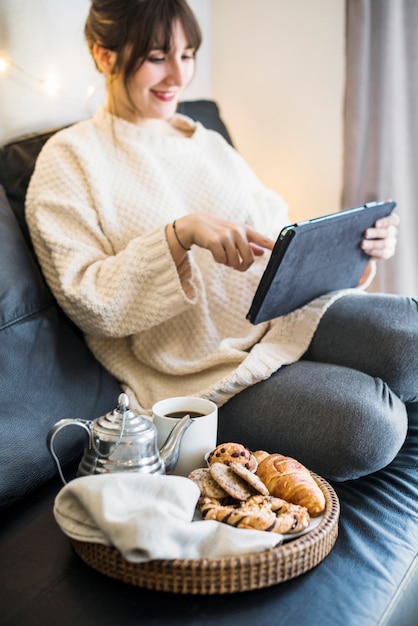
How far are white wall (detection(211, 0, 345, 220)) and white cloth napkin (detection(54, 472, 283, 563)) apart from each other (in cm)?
159

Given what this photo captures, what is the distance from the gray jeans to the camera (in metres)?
1.13

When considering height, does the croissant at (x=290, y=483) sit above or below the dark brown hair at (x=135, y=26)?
below

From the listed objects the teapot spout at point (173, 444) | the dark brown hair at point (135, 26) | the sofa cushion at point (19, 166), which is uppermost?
the dark brown hair at point (135, 26)

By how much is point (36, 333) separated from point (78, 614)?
547 mm

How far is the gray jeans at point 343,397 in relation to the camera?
113cm

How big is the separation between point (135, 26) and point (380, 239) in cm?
65

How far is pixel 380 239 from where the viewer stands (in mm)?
1509

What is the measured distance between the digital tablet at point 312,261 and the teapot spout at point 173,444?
0.34 metres

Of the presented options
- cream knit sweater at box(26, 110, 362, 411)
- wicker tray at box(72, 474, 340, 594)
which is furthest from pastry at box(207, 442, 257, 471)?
cream knit sweater at box(26, 110, 362, 411)

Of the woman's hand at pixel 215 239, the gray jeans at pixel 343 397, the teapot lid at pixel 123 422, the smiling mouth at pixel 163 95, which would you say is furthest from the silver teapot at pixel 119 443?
the smiling mouth at pixel 163 95

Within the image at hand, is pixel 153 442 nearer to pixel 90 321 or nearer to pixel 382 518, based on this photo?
pixel 382 518

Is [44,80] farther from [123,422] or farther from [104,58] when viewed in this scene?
[123,422]

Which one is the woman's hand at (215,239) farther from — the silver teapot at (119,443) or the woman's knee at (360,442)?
the silver teapot at (119,443)

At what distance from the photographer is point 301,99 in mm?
2273
